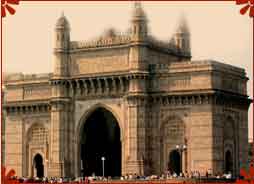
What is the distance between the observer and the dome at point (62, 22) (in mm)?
64688

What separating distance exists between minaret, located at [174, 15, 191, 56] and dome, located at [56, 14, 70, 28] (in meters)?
10.3

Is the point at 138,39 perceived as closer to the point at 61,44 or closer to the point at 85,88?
the point at 85,88

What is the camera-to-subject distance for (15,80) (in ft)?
225

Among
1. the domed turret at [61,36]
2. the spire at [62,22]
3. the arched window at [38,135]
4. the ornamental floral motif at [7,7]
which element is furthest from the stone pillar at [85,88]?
the ornamental floral motif at [7,7]

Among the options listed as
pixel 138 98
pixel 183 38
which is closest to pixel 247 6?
pixel 138 98

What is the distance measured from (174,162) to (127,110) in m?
5.85

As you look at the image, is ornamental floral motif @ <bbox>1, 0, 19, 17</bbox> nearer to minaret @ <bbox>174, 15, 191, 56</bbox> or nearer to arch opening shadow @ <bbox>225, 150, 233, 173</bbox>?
arch opening shadow @ <bbox>225, 150, 233, 173</bbox>

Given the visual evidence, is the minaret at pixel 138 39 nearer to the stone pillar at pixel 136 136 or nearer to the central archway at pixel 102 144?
the stone pillar at pixel 136 136

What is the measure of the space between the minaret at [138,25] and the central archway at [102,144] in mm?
8116

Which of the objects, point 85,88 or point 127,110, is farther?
point 85,88

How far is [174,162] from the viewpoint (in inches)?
2382

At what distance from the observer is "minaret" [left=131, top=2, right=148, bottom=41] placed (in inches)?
2382

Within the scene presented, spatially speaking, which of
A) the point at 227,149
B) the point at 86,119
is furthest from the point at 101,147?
the point at 227,149

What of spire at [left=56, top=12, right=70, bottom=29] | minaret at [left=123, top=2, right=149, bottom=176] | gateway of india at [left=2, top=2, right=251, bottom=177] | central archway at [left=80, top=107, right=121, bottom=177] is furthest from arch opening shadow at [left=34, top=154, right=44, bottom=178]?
spire at [left=56, top=12, right=70, bottom=29]
